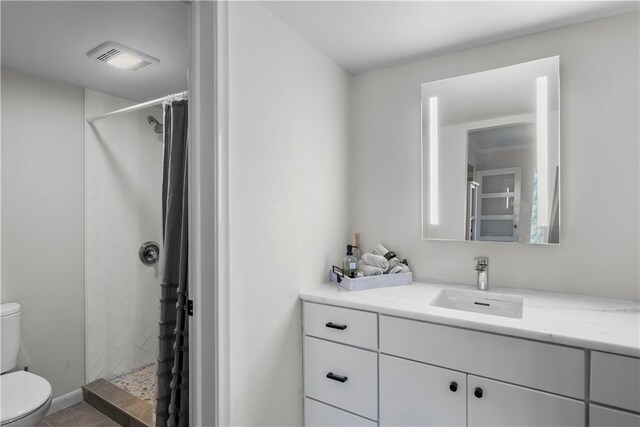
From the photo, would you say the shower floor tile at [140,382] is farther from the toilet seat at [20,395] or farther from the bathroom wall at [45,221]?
the toilet seat at [20,395]

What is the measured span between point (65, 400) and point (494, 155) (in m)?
3.08

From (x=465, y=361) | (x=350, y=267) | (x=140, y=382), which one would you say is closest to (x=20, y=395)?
(x=140, y=382)

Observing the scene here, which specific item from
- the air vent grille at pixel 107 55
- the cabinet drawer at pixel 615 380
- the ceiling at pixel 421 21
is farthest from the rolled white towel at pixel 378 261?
the air vent grille at pixel 107 55

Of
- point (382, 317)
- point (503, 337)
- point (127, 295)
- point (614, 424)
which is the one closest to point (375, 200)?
point (382, 317)

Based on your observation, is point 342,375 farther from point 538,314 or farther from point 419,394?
point 538,314

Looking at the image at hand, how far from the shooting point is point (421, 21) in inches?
60.1

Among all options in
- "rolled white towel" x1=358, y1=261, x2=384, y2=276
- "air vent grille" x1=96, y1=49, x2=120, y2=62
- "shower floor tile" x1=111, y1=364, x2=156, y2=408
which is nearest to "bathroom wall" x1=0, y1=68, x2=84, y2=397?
"shower floor tile" x1=111, y1=364, x2=156, y2=408

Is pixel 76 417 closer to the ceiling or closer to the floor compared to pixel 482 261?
closer to the floor

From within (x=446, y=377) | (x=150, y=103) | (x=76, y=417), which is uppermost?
(x=150, y=103)

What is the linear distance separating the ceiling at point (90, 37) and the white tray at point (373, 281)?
1423mm

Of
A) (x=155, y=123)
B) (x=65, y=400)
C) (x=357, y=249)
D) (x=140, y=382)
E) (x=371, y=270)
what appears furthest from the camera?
(x=155, y=123)

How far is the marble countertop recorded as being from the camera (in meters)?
1.08

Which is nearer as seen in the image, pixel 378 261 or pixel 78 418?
pixel 378 261

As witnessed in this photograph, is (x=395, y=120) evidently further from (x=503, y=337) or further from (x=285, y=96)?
(x=503, y=337)
